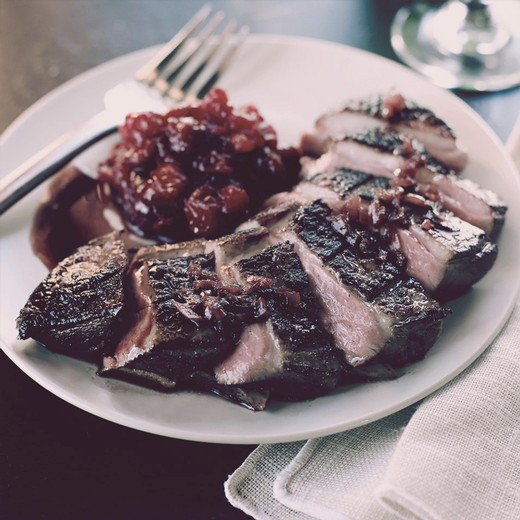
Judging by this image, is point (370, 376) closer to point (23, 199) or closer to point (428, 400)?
point (428, 400)

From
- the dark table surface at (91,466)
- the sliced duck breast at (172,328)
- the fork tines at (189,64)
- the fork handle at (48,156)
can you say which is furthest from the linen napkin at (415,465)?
the fork tines at (189,64)

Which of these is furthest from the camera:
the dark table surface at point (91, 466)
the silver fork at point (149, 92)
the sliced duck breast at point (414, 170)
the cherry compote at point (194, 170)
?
the silver fork at point (149, 92)

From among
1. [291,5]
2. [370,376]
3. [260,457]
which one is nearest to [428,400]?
[370,376]

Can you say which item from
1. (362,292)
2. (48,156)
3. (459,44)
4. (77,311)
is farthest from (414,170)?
(459,44)

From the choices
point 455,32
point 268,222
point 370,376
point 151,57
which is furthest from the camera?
point 455,32

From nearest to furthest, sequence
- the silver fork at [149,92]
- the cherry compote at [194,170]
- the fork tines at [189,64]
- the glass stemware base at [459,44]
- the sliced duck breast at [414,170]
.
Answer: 1. the sliced duck breast at [414,170]
2. the cherry compote at [194,170]
3. the silver fork at [149,92]
4. the fork tines at [189,64]
5. the glass stemware base at [459,44]

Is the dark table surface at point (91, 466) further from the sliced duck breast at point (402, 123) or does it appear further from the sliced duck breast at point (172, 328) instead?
the sliced duck breast at point (402, 123)
